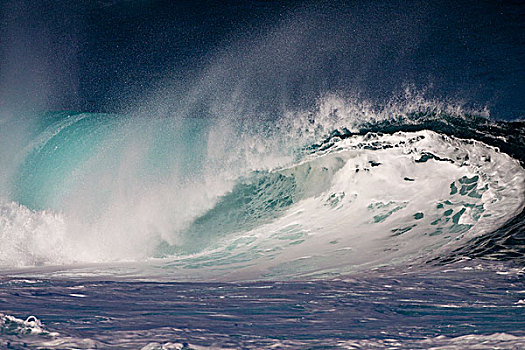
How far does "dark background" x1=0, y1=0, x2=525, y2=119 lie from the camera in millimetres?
6109

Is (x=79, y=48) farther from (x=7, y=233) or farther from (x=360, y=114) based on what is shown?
(x=360, y=114)

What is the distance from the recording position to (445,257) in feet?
13.3

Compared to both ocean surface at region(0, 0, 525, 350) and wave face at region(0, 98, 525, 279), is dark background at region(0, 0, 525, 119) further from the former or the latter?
wave face at region(0, 98, 525, 279)

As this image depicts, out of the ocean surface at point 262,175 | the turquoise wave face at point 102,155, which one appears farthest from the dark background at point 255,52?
the turquoise wave face at point 102,155

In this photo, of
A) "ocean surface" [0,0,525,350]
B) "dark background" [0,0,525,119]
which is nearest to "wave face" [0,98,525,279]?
"ocean surface" [0,0,525,350]

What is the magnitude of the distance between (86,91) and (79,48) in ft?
2.20

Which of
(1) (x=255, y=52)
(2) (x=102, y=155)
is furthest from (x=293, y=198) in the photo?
(2) (x=102, y=155)

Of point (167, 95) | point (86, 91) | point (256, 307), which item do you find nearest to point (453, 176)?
point (256, 307)

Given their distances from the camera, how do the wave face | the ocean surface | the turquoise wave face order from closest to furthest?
the ocean surface → the wave face → the turquoise wave face

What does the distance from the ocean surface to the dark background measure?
0.02m

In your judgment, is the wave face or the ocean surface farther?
→ the wave face

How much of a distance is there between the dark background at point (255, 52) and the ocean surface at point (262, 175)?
0.08ft

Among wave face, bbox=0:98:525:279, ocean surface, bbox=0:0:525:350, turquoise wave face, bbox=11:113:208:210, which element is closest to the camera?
ocean surface, bbox=0:0:525:350

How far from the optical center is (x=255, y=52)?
685 cm
